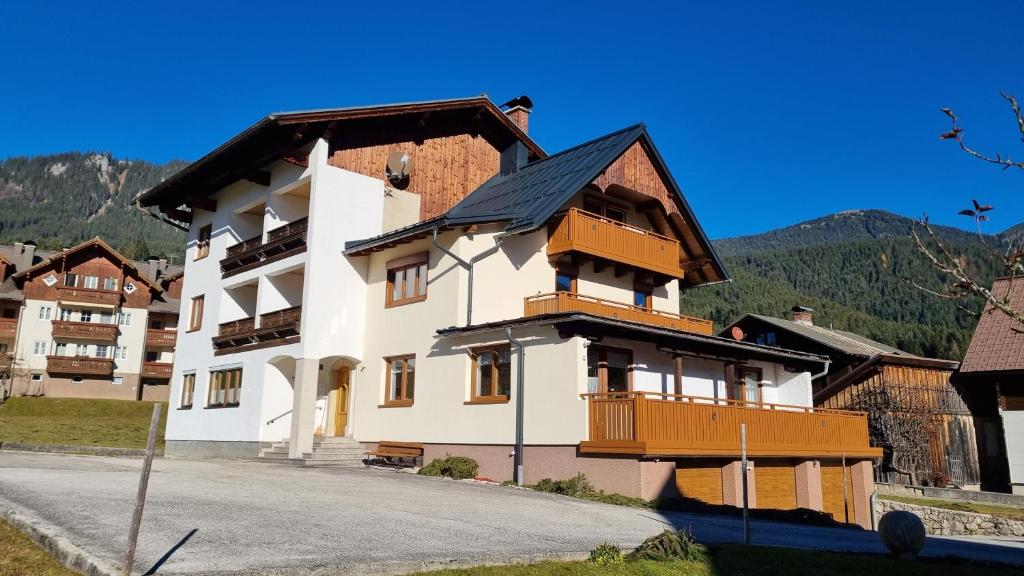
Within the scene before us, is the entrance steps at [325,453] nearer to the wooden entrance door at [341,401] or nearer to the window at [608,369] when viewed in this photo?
the wooden entrance door at [341,401]

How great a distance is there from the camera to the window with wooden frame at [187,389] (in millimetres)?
30484

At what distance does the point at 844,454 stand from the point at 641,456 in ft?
30.4

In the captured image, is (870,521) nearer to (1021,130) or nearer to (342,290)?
(342,290)

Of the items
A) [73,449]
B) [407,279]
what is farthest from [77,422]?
[407,279]

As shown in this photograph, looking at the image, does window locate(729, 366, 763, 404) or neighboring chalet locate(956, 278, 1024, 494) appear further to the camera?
neighboring chalet locate(956, 278, 1024, 494)

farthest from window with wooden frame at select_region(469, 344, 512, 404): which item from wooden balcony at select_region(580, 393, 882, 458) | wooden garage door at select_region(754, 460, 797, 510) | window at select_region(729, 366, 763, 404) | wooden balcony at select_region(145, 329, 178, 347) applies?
wooden balcony at select_region(145, 329, 178, 347)

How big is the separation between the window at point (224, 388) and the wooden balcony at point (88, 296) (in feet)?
117

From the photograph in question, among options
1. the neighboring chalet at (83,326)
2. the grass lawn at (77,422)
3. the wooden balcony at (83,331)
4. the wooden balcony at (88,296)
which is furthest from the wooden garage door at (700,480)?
the wooden balcony at (88,296)

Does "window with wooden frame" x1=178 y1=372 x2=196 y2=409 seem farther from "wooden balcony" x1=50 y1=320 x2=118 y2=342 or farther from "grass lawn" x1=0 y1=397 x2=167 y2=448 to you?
"wooden balcony" x1=50 y1=320 x2=118 y2=342

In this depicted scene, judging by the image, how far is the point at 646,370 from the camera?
73.5 feet

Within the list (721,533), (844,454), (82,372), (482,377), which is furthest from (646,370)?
(82,372)

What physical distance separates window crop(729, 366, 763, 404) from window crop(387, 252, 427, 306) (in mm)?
10315

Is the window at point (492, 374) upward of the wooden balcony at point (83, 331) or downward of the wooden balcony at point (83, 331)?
downward

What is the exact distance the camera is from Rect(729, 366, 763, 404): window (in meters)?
25.8
